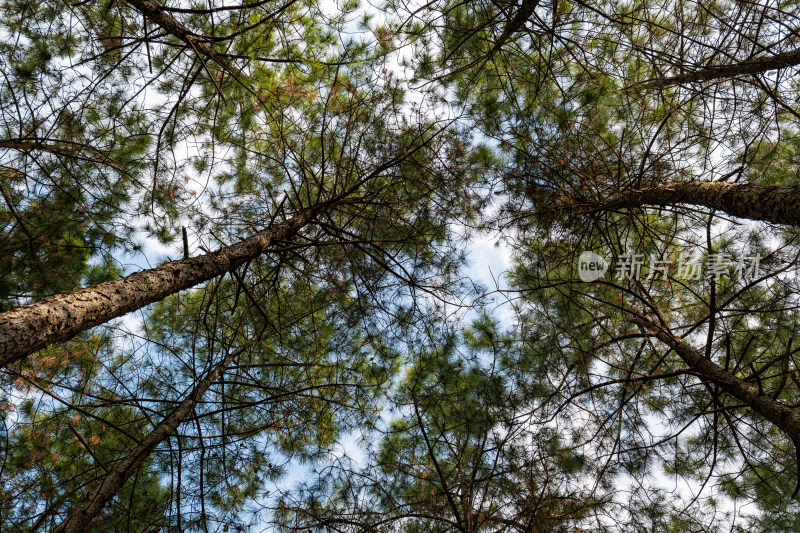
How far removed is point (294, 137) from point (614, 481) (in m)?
4.10

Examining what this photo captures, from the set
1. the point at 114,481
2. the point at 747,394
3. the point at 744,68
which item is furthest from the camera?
the point at 744,68

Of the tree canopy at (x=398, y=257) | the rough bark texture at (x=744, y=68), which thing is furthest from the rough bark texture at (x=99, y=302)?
the rough bark texture at (x=744, y=68)

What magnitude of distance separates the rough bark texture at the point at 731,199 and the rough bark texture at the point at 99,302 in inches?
96.2

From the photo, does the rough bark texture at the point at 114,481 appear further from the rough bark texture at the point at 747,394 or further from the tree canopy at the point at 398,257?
the rough bark texture at the point at 747,394

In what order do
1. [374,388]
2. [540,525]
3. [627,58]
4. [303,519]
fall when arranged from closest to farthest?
[540,525] → [303,519] → [627,58] → [374,388]

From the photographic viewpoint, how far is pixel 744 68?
8.75 feet

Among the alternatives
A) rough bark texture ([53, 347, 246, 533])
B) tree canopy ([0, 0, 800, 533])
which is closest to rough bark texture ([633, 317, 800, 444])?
tree canopy ([0, 0, 800, 533])

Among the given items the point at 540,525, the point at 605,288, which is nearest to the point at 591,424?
the point at 605,288

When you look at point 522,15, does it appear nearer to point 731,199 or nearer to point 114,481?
point 731,199

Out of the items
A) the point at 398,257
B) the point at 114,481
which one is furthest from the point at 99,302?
the point at 398,257

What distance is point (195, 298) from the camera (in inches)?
162

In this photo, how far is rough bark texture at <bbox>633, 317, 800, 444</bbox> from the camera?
2.18 meters

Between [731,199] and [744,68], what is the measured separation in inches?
30.5

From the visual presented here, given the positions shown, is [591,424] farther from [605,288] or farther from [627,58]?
[627,58]
